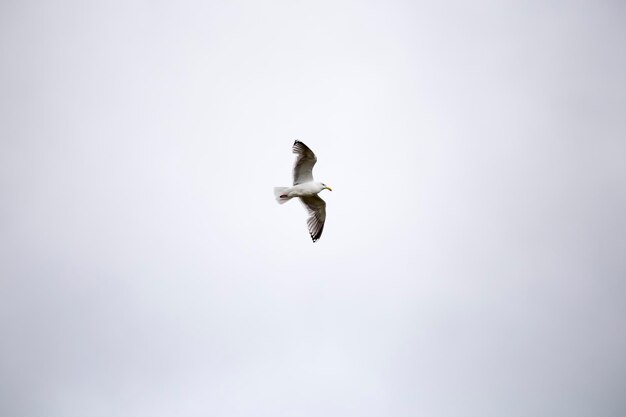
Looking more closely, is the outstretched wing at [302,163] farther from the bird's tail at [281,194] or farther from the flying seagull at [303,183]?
the bird's tail at [281,194]

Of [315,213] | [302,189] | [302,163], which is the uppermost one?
[302,163]

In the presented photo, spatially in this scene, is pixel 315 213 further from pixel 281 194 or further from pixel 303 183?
pixel 281 194

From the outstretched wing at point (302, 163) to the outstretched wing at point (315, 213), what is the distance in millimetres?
721

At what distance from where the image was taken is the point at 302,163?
16.1 m

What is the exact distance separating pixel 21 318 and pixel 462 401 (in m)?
43.2

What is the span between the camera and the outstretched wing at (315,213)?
16.9m

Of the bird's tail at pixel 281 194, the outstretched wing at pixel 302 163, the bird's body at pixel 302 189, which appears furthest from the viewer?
the bird's tail at pixel 281 194

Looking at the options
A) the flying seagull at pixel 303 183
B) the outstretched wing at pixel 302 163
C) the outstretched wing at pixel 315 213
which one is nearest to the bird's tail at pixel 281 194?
the flying seagull at pixel 303 183

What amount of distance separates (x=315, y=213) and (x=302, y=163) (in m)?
1.61

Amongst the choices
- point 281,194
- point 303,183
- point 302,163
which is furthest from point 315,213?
point 302,163

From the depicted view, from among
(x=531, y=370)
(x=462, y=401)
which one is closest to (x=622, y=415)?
(x=531, y=370)

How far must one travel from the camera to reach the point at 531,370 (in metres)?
77.7

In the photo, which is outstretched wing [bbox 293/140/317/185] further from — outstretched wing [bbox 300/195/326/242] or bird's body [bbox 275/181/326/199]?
outstretched wing [bbox 300/195/326/242]

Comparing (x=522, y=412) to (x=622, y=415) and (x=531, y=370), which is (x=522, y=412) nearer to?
(x=531, y=370)
